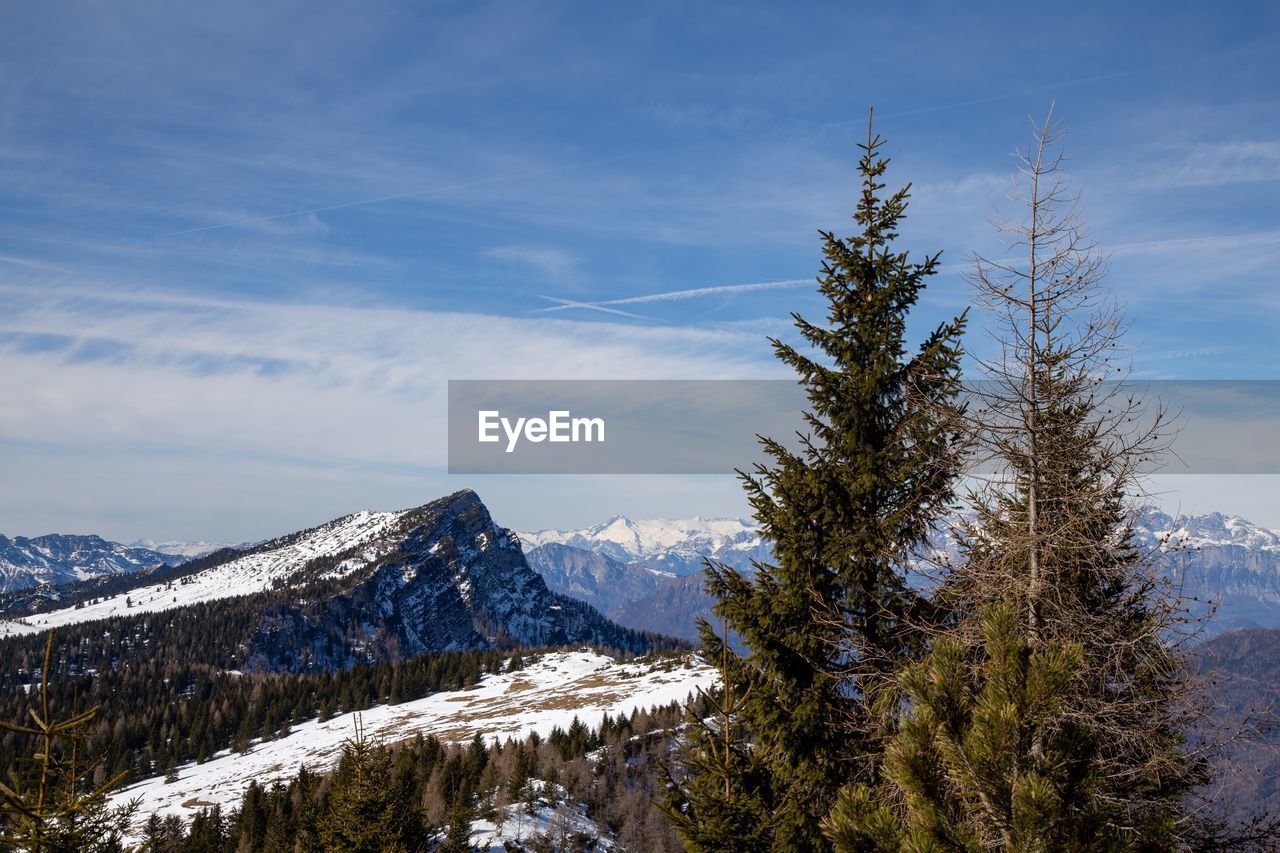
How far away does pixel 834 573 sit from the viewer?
12984mm

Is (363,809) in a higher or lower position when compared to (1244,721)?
lower

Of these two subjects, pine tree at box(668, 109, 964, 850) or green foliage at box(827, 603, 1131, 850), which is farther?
pine tree at box(668, 109, 964, 850)

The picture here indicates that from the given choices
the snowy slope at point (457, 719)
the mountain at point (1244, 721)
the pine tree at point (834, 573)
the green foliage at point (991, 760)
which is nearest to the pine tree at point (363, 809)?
the pine tree at point (834, 573)

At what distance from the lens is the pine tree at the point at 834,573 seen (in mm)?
11922

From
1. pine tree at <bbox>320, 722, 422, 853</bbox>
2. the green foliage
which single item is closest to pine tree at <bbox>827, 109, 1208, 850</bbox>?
the green foliage

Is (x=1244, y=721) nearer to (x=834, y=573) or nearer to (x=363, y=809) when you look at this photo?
(x=834, y=573)

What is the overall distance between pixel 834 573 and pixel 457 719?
6039 inches

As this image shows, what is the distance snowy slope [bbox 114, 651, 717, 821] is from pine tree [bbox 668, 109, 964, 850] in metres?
107

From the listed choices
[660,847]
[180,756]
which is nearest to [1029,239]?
[660,847]

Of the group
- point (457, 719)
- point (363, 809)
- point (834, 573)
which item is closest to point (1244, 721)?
point (834, 573)

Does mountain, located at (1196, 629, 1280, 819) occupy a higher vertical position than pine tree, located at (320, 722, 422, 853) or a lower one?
higher

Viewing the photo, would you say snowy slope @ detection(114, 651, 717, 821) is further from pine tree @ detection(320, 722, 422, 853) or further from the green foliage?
the green foliage

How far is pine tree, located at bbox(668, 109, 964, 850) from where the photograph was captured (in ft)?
39.1

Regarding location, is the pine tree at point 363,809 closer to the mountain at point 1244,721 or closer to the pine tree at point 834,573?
the pine tree at point 834,573
